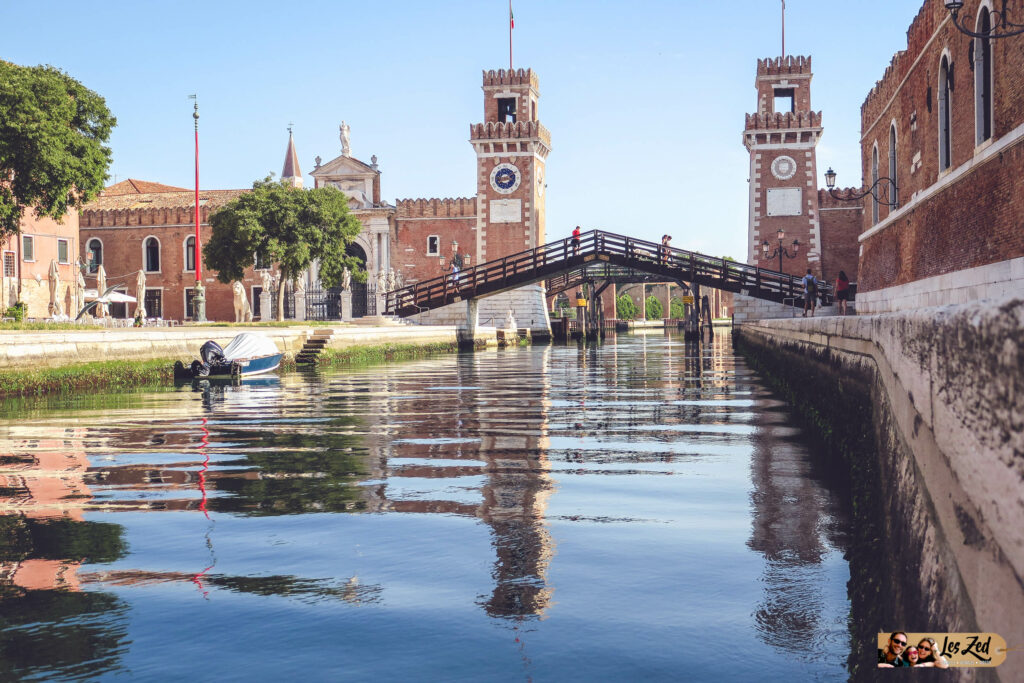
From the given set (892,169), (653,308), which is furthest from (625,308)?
(892,169)

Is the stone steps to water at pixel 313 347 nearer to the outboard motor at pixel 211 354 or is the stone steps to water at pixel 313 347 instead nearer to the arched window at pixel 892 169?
the outboard motor at pixel 211 354

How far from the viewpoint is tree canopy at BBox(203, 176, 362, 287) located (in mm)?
34188

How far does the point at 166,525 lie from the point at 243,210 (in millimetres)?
30156

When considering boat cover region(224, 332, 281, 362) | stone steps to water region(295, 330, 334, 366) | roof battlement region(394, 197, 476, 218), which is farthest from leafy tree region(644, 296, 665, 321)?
boat cover region(224, 332, 281, 362)

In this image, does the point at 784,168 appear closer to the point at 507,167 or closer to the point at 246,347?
the point at 507,167

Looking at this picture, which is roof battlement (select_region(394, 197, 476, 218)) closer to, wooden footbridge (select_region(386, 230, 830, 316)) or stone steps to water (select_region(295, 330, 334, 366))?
wooden footbridge (select_region(386, 230, 830, 316))

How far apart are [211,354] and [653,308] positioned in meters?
75.6

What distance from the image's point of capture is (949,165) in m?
19.1

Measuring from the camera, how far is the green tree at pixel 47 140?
23922 millimetres

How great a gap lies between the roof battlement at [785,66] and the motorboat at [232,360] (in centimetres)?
3589

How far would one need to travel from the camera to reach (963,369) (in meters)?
2.49

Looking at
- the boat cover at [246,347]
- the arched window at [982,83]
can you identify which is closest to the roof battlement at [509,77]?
the boat cover at [246,347]

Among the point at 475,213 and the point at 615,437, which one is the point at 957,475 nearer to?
the point at 615,437

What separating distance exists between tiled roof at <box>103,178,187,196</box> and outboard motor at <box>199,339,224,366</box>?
4018 centimetres
